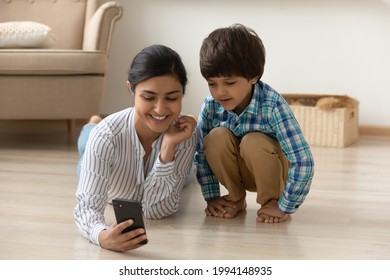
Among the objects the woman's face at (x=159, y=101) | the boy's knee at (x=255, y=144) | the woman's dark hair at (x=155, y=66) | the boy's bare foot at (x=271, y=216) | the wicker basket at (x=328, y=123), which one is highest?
the woman's dark hair at (x=155, y=66)

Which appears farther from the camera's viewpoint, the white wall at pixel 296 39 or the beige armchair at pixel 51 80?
the white wall at pixel 296 39

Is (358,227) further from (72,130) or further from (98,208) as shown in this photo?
(72,130)

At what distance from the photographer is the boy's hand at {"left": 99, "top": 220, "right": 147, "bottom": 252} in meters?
1.82

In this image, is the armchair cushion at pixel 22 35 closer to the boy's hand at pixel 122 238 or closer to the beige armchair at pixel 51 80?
the beige armchair at pixel 51 80

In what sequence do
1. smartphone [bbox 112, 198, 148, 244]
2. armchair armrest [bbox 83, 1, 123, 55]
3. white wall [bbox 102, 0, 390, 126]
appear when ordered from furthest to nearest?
white wall [bbox 102, 0, 390, 126] → armchair armrest [bbox 83, 1, 123, 55] → smartphone [bbox 112, 198, 148, 244]

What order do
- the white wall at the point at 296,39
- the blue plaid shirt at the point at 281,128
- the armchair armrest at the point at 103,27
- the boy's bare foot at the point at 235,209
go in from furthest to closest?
the white wall at the point at 296,39 → the armchair armrest at the point at 103,27 → the boy's bare foot at the point at 235,209 → the blue plaid shirt at the point at 281,128

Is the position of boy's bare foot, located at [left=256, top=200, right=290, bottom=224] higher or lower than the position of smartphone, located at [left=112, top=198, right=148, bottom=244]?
lower

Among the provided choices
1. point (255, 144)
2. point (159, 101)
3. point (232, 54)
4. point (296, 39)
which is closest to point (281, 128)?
point (255, 144)

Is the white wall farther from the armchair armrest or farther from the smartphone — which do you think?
the smartphone

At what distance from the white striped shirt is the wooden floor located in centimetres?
6

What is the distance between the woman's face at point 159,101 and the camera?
6.63ft

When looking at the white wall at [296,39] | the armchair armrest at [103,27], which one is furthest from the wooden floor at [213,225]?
the white wall at [296,39]

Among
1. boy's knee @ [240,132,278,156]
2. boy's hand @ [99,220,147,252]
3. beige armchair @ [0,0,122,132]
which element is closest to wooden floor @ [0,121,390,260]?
boy's hand @ [99,220,147,252]

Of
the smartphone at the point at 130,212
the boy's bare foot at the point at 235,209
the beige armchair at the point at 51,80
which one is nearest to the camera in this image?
the smartphone at the point at 130,212
